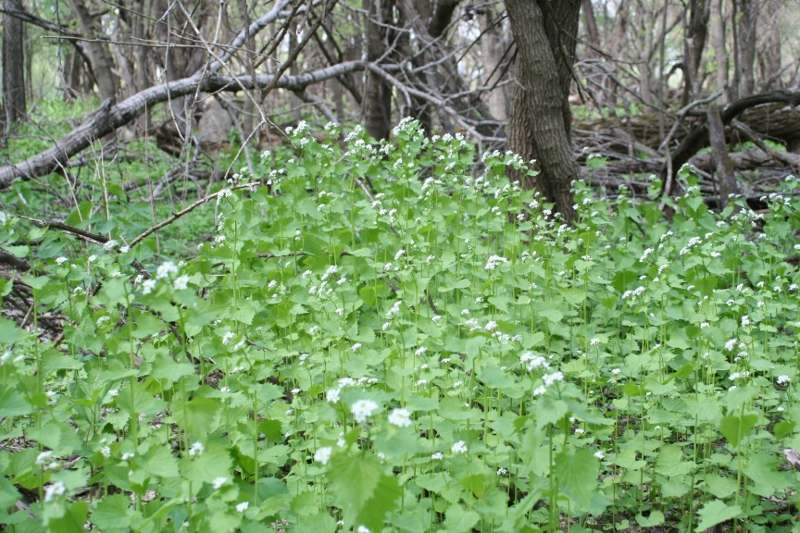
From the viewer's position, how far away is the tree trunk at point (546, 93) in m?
4.39

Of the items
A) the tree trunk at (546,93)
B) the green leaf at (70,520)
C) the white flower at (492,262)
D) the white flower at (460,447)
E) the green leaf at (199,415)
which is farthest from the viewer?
the tree trunk at (546,93)

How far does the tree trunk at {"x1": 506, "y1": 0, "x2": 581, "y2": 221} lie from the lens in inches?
173

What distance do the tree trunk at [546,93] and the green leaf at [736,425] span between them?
302cm

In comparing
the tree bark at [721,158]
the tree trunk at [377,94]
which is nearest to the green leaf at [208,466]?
the tree bark at [721,158]

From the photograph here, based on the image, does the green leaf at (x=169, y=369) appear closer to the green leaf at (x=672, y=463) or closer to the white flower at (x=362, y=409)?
the white flower at (x=362, y=409)

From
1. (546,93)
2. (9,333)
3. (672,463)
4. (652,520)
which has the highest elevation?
(546,93)

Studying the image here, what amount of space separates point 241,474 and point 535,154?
3339 mm

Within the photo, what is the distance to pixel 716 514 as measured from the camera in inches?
66.5

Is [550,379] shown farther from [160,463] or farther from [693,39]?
[693,39]

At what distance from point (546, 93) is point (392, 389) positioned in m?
3.03

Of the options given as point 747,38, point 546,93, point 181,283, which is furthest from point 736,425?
point 747,38

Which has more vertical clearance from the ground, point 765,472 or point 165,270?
point 165,270

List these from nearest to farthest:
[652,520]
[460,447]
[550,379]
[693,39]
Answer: [550,379]
[460,447]
[652,520]
[693,39]

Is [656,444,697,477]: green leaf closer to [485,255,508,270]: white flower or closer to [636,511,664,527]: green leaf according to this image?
[636,511,664,527]: green leaf
